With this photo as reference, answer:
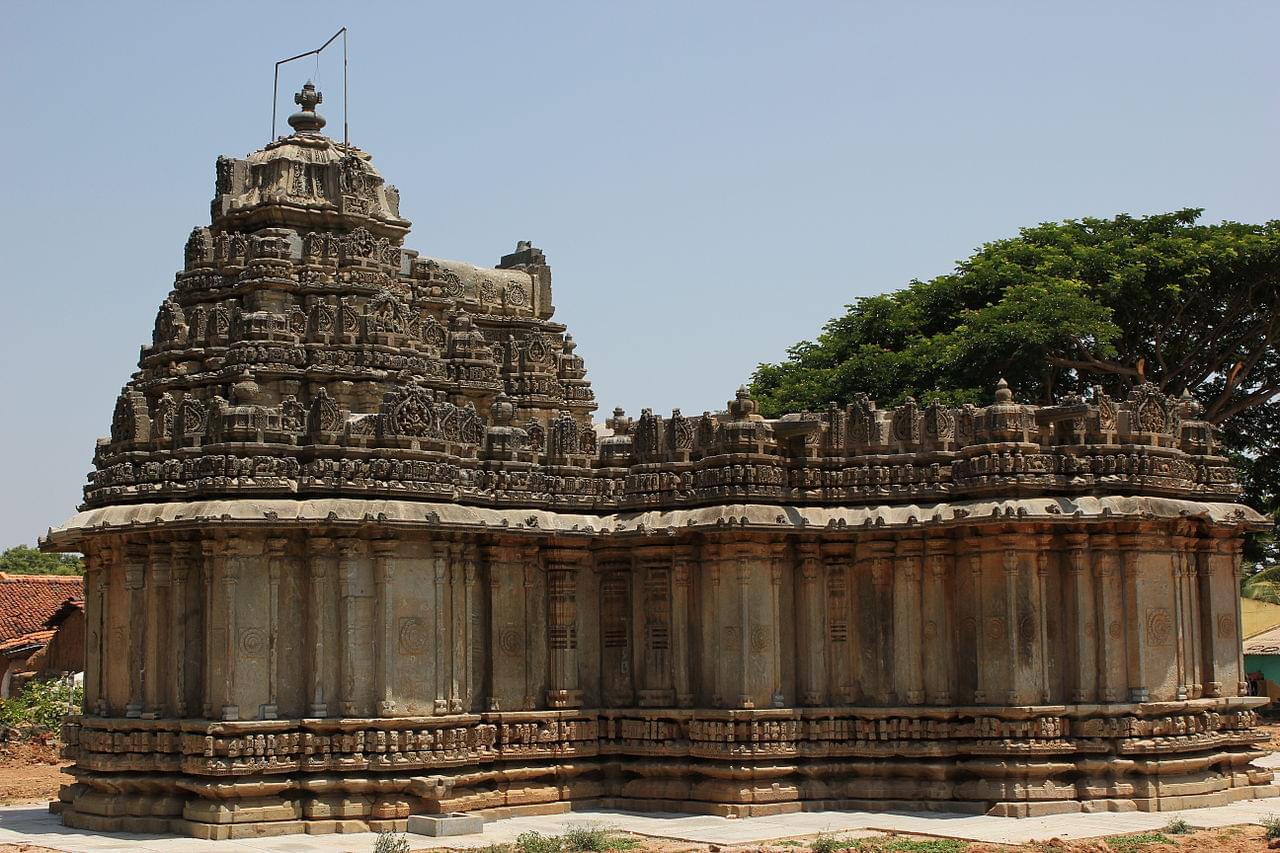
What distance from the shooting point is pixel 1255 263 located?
131 feet

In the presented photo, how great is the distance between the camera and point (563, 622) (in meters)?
25.6

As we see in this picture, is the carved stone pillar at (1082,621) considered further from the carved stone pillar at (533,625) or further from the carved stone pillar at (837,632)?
the carved stone pillar at (533,625)

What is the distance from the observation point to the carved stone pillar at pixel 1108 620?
77.5 feet

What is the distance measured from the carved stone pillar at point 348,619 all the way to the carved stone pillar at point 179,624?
205 centimetres

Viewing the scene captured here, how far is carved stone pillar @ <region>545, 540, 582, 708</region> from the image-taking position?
25.5 meters

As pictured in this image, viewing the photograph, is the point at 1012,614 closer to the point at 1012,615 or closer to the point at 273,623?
the point at 1012,615

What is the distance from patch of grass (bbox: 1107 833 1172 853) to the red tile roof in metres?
31.7

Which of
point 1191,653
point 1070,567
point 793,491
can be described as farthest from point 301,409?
point 1191,653

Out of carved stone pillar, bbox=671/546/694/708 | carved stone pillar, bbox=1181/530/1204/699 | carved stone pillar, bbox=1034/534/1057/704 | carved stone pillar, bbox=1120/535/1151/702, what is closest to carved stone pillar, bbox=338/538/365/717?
carved stone pillar, bbox=671/546/694/708

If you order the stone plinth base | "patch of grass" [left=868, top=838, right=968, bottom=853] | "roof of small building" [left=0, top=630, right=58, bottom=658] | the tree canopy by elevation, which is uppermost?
the tree canopy

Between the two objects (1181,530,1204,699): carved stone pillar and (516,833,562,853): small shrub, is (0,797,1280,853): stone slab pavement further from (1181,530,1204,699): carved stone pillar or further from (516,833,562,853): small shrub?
(1181,530,1204,699): carved stone pillar

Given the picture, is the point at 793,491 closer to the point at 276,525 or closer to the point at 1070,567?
the point at 1070,567

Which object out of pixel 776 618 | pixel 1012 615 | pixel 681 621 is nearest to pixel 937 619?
pixel 1012 615

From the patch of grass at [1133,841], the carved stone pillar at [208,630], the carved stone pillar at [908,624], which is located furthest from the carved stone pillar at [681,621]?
the patch of grass at [1133,841]
